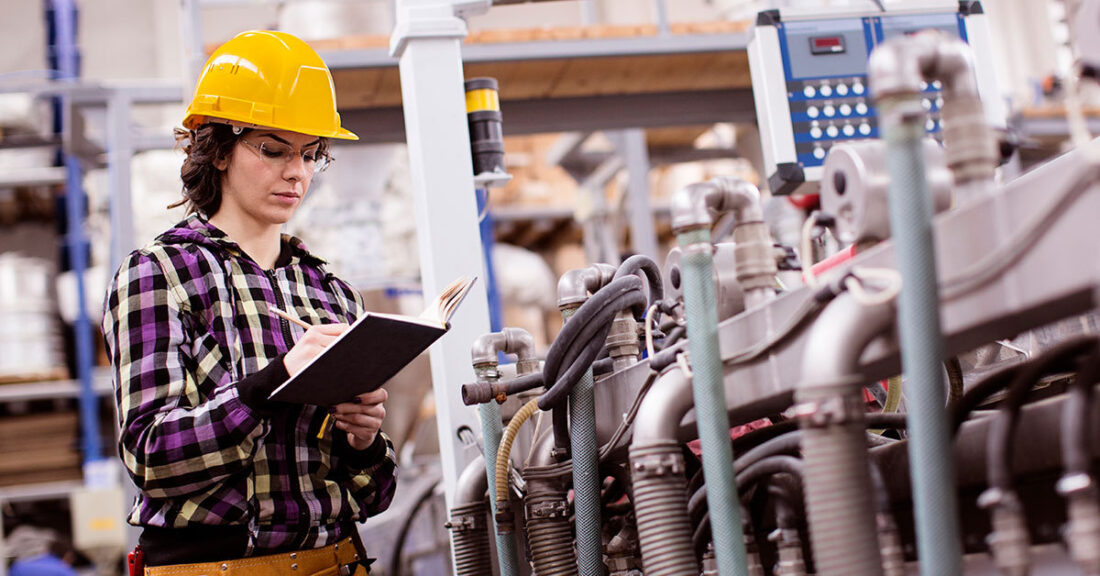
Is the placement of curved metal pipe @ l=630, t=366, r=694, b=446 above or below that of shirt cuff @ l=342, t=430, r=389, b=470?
below

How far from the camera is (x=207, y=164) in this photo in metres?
1.60

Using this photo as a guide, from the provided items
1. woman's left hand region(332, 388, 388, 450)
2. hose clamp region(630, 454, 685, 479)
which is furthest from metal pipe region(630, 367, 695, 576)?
woman's left hand region(332, 388, 388, 450)

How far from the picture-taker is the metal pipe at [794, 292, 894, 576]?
786 mm

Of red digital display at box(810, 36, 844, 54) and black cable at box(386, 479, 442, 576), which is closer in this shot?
red digital display at box(810, 36, 844, 54)

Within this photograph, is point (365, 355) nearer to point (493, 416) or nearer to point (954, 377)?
point (493, 416)

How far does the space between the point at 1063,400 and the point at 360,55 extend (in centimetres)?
254

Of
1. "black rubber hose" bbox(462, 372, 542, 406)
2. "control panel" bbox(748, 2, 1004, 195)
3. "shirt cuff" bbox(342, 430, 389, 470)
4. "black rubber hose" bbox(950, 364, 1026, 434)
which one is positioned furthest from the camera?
"control panel" bbox(748, 2, 1004, 195)

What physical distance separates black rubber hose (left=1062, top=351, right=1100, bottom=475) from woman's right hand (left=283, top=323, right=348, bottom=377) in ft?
2.69

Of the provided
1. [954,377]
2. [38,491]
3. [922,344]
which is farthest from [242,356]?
[38,491]

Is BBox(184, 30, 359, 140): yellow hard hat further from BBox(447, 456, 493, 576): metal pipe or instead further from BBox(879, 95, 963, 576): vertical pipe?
BBox(879, 95, 963, 576): vertical pipe

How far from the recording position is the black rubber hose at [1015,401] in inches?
29.4

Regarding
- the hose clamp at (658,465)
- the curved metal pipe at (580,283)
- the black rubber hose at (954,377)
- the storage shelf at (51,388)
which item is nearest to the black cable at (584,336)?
the curved metal pipe at (580,283)

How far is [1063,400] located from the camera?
881 mm

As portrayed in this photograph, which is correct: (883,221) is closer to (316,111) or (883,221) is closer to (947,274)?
(947,274)
